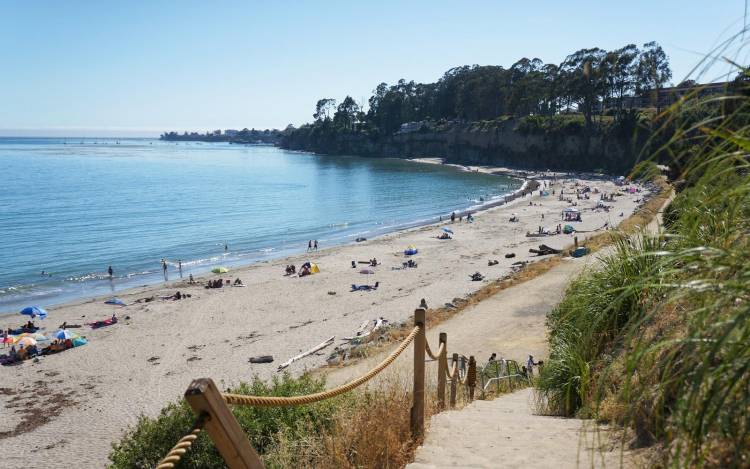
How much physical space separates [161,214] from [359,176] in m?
43.0

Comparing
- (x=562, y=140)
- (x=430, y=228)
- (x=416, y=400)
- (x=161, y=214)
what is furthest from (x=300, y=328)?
(x=562, y=140)

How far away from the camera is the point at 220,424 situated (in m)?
2.22

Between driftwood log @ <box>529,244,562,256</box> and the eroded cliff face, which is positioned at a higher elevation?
the eroded cliff face

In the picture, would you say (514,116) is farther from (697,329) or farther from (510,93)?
(697,329)

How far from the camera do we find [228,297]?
85.8ft

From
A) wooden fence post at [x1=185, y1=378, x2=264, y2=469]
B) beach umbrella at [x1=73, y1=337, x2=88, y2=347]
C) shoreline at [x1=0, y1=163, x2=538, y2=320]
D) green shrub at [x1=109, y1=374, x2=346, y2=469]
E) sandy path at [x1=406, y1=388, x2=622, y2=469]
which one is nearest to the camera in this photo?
wooden fence post at [x1=185, y1=378, x2=264, y2=469]

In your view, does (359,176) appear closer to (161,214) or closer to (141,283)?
(161,214)

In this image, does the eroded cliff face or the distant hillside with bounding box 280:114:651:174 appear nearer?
the distant hillside with bounding box 280:114:651:174

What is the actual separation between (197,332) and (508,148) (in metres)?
86.3

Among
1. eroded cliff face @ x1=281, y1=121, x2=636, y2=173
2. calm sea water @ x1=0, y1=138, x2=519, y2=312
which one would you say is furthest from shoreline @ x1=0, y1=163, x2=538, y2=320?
eroded cliff face @ x1=281, y1=121, x2=636, y2=173

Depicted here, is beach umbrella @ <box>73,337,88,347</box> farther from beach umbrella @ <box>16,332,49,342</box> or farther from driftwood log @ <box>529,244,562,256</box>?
driftwood log @ <box>529,244,562,256</box>

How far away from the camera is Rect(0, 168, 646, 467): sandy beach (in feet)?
46.0

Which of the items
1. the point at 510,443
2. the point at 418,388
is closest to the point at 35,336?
the point at 418,388

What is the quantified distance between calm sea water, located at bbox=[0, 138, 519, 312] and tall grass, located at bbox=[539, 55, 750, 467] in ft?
94.8
